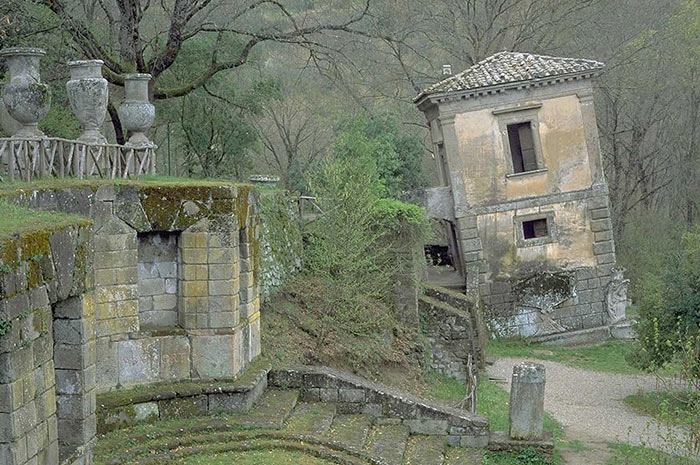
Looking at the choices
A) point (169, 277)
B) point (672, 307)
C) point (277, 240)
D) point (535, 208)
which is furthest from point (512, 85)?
point (169, 277)

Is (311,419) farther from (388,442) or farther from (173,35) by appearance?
(173,35)

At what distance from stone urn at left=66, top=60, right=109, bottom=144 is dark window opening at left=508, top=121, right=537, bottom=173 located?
615 inches

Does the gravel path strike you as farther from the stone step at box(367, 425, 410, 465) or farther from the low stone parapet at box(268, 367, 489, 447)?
the stone step at box(367, 425, 410, 465)

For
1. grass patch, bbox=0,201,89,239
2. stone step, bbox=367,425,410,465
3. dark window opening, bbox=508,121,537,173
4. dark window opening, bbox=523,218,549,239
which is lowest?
stone step, bbox=367,425,410,465

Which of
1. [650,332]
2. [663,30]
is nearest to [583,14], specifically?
[663,30]

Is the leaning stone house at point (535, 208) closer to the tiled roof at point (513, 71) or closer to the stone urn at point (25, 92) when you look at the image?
the tiled roof at point (513, 71)

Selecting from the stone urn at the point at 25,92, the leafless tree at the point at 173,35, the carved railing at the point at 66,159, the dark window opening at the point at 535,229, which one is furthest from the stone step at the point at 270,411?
the dark window opening at the point at 535,229

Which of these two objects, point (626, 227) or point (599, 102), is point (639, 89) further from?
point (626, 227)

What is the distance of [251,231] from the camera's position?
1441 centimetres

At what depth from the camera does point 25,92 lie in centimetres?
1270

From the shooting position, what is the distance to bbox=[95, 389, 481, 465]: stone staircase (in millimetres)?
11711

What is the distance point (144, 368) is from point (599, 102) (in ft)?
99.8

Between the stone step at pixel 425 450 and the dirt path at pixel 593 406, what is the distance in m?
2.42

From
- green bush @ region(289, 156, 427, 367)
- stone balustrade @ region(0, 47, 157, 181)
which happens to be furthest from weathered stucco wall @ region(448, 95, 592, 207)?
stone balustrade @ region(0, 47, 157, 181)
